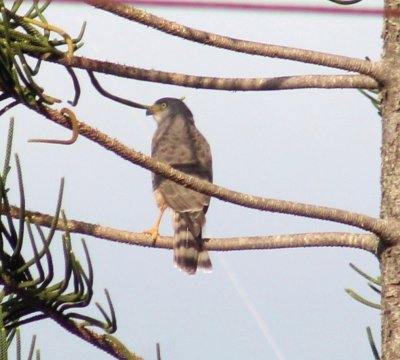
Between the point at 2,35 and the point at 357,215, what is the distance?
1832 mm

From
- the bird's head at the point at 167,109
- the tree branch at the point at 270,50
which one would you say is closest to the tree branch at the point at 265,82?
the tree branch at the point at 270,50

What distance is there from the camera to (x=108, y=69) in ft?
12.9

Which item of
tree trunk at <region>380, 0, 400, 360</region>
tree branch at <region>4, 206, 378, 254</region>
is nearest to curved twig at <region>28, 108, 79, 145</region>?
tree branch at <region>4, 206, 378, 254</region>

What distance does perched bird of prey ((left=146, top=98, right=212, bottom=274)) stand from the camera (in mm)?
7473

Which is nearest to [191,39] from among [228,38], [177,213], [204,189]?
[228,38]

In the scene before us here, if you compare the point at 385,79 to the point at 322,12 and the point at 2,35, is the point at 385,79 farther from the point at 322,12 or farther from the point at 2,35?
the point at 322,12

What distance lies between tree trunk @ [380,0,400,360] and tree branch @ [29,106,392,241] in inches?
3.9

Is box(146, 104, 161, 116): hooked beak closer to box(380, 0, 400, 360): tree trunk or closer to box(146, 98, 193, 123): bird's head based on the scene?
box(146, 98, 193, 123): bird's head

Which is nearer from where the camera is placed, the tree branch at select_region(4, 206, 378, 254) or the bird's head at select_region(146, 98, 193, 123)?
the tree branch at select_region(4, 206, 378, 254)

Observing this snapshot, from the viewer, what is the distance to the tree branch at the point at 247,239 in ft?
13.1

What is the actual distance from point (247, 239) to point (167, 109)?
694 cm

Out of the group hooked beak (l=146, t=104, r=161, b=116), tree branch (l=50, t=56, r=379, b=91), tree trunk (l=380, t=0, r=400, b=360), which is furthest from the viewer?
hooked beak (l=146, t=104, r=161, b=116)

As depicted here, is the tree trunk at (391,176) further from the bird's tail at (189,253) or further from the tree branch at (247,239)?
the bird's tail at (189,253)

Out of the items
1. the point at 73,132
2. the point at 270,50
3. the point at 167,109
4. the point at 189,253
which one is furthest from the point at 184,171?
the point at 73,132
